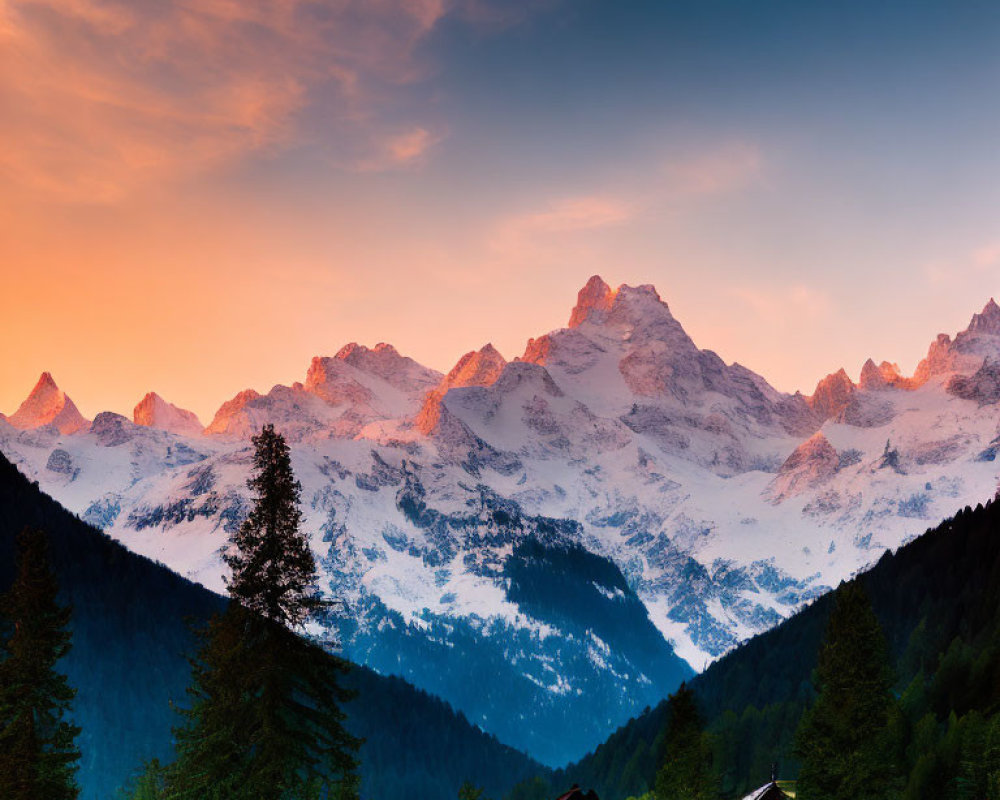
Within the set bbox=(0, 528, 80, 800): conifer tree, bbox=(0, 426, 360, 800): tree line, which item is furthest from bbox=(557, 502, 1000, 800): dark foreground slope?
bbox=(0, 528, 80, 800): conifer tree

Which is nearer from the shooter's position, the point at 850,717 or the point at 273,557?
the point at 273,557

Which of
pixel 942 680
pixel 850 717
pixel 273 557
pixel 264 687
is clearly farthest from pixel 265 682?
pixel 942 680

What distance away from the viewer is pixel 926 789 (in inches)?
3996

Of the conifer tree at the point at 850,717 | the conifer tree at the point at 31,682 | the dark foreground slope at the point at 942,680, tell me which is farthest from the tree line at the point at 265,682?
the dark foreground slope at the point at 942,680

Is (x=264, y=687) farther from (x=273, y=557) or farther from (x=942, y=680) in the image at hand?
(x=942, y=680)

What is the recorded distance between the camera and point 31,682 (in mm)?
57844

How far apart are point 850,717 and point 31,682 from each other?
4711 centimetres

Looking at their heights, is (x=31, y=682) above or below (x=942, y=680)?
below

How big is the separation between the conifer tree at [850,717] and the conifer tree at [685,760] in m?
13.2

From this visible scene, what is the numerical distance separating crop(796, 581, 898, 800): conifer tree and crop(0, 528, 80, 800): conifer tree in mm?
43266

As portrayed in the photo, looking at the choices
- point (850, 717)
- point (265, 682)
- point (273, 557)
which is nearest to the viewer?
point (265, 682)

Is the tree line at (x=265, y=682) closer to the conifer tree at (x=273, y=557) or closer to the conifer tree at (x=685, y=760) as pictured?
the conifer tree at (x=273, y=557)

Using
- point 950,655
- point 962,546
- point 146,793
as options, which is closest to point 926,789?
point 950,655

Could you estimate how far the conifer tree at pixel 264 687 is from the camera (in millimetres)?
46375
